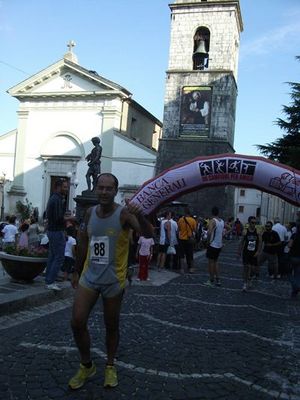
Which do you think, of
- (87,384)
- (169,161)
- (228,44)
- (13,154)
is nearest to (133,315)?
(87,384)

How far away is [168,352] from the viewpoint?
545 centimetres

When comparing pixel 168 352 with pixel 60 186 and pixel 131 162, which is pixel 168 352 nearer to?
pixel 60 186

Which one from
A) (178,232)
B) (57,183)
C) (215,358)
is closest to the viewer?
(215,358)

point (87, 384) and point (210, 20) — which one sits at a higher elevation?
point (210, 20)

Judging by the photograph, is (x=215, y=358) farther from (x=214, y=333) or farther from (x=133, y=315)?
(x=133, y=315)

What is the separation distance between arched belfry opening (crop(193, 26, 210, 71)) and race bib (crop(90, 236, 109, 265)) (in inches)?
1216

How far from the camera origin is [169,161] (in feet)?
109

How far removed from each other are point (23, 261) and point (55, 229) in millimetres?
910

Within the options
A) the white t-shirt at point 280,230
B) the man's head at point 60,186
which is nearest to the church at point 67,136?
the white t-shirt at point 280,230

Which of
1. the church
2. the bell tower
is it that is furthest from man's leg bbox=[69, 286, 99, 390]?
the bell tower

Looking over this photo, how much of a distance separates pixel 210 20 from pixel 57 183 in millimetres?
28249

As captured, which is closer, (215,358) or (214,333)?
(215,358)

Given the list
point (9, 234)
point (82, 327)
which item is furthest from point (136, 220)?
point (9, 234)

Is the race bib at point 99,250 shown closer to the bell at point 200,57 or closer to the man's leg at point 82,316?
the man's leg at point 82,316
